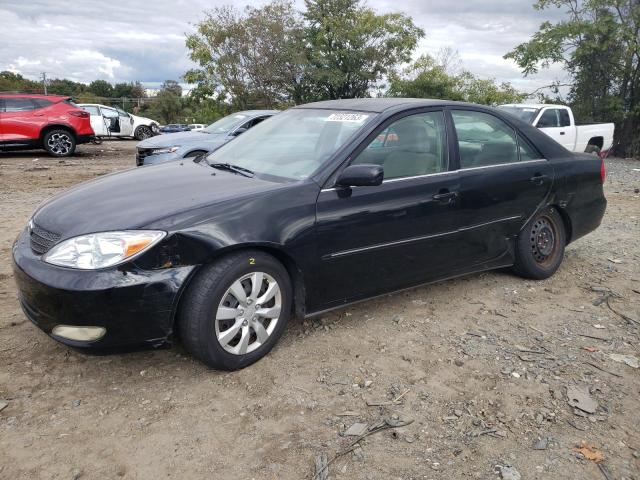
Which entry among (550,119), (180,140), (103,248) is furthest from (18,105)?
(550,119)

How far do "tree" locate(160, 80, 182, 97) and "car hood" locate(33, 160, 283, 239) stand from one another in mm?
36398

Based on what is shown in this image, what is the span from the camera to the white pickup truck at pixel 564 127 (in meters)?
12.6

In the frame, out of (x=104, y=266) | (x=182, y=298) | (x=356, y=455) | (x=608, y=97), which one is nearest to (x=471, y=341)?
(x=356, y=455)

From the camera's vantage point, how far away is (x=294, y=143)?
373 centimetres

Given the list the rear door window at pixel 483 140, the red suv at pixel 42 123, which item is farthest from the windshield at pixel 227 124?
the rear door window at pixel 483 140

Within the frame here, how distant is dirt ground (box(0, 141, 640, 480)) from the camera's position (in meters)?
2.32

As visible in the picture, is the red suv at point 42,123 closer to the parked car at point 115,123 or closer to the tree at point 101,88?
the parked car at point 115,123

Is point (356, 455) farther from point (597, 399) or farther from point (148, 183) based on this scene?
point (148, 183)

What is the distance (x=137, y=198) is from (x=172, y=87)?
39085mm

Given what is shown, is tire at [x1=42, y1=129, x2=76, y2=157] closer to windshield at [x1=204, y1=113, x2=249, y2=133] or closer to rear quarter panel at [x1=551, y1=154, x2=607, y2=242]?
windshield at [x1=204, y1=113, x2=249, y2=133]

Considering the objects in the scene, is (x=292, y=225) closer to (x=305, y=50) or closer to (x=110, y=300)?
(x=110, y=300)

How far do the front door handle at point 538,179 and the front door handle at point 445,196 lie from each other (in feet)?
2.99

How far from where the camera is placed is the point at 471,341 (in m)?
3.48

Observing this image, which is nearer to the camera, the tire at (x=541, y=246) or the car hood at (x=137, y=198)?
the car hood at (x=137, y=198)
